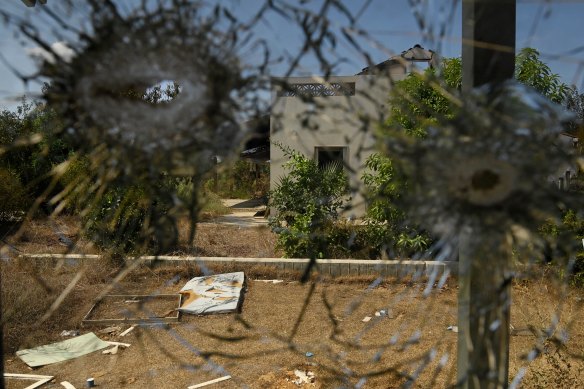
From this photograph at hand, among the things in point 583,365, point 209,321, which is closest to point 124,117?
point 583,365

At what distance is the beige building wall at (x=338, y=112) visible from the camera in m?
0.74

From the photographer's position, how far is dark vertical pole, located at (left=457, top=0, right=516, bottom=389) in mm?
779

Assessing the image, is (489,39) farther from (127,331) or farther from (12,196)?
(127,331)

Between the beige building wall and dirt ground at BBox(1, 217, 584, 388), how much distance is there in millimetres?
1295

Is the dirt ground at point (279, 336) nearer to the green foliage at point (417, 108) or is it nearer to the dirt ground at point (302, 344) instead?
the dirt ground at point (302, 344)

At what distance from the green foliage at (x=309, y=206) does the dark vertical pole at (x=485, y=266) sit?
11.3 inches

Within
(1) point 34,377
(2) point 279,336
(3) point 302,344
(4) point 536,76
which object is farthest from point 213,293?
(4) point 536,76

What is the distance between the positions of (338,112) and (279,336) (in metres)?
1.73

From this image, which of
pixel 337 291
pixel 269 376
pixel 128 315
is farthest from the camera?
pixel 337 291

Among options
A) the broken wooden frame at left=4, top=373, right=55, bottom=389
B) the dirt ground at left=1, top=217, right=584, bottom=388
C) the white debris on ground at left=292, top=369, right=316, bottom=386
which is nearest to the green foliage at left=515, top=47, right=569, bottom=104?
the dirt ground at left=1, top=217, right=584, bottom=388

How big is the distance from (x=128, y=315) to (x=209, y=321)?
618 millimetres

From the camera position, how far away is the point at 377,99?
0.75 m

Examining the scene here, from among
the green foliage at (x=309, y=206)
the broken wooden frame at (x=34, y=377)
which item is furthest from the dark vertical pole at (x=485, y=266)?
the broken wooden frame at (x=34, y=377)

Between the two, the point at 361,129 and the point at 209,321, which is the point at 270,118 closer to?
the point at 361,129
